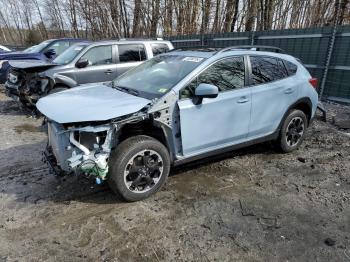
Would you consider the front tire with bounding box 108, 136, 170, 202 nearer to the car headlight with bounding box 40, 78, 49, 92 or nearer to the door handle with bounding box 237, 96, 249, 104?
the door handle with bounding box 237, 96, 249, 104

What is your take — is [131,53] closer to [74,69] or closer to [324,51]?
[74,69]

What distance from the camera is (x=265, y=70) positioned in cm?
474

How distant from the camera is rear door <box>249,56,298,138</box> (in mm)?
4535

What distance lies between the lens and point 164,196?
387cm

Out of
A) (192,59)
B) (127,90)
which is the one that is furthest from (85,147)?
(192,59)

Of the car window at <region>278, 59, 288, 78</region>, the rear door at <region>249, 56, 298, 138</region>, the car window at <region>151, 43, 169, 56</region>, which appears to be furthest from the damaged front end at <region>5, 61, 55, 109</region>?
the car window at <region>278, 59, 288, 78</region>

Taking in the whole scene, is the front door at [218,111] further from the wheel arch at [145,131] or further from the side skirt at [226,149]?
the wheel arch at [145,131]

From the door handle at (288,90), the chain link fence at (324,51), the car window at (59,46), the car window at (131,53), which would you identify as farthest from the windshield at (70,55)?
the door handle at (288,90)

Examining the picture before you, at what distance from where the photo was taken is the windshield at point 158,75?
13.0 ft

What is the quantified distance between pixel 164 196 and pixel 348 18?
47.3 ft

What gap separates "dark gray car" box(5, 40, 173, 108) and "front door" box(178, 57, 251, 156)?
14.0ft

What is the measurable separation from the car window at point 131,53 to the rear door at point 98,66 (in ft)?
0.69

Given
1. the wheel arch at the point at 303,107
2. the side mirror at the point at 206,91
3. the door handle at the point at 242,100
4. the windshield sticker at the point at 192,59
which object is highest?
the windshield sticker at the point at 192,59

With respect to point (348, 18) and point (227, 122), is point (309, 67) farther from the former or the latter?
point (348, 18)
